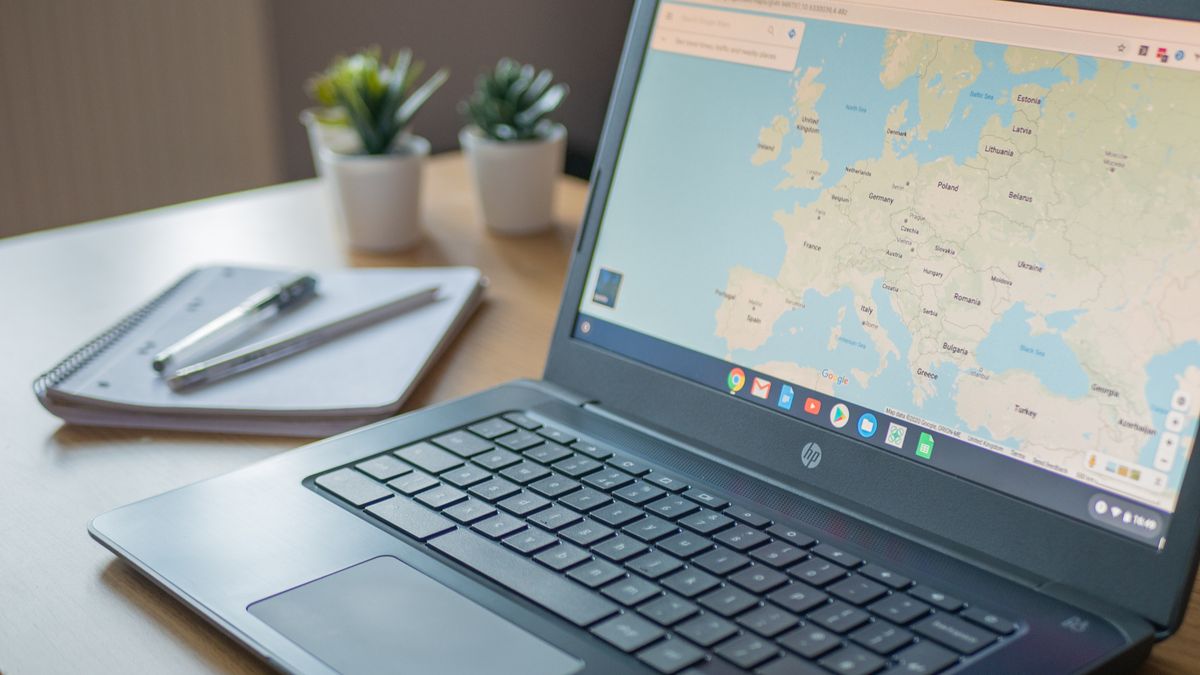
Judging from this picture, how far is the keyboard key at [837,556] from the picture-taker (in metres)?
0.55

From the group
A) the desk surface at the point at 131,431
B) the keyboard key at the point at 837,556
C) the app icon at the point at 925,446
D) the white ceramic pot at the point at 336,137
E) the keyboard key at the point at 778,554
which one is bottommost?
the desk surface at the point at 131,431

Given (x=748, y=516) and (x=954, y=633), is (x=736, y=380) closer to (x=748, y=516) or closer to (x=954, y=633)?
(x=748, y=516)

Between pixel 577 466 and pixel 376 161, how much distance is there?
55 centimetres

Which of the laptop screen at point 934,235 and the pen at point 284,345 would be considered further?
the pen at point 284,345

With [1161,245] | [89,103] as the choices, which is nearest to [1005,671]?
[1161,245]

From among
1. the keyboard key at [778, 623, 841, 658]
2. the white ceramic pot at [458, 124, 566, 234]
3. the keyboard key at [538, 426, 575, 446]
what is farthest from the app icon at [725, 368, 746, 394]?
the white ceramic pot at [458, 124, 566, 234]

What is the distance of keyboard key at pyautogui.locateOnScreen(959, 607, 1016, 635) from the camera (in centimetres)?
50

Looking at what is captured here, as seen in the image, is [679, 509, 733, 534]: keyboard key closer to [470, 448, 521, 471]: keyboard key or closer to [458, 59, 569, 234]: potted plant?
[470, 448, 521, 471]: keyboard key

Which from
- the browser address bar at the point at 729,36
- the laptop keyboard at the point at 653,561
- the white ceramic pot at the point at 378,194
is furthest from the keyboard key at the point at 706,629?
the white ceramic pot at the point at 378,194

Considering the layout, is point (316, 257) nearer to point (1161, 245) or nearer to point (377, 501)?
point (377, 501)

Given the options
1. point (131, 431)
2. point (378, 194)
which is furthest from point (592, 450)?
point (378, 194)

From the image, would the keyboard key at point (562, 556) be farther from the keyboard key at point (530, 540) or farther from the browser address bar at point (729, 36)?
the browser address bar at point (729, 36)

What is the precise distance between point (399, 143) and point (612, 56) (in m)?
0.23

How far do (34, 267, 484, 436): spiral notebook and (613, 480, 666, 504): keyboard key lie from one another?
8.8 inches
